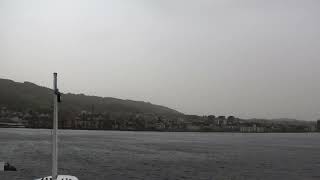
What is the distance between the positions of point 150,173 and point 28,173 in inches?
532

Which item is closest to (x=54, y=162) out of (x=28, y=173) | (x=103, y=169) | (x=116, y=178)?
(x=116, y=178)

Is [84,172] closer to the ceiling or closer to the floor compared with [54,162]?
closer to the floor

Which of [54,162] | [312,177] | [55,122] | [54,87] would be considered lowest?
[312,177]

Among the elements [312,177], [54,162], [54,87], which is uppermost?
[54,87]

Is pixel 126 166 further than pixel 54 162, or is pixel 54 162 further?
pixel 126 166

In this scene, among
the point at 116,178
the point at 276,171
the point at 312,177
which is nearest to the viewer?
the point at 116,178

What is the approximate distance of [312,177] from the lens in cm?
5822

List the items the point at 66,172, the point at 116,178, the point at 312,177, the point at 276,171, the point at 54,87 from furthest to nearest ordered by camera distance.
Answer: the point at 276,171 < the point at 312,177 < the point at 66,172 < the point at 116,178 < the point at 54,87

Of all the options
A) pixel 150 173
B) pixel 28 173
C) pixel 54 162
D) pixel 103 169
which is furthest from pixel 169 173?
pixel 54 162

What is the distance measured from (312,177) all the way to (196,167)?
604 inches

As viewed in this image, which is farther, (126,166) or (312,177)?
(126,166)

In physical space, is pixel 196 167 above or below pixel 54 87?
below

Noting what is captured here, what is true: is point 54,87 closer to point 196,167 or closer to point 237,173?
point 237,173

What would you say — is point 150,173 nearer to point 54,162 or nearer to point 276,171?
point 276,171
